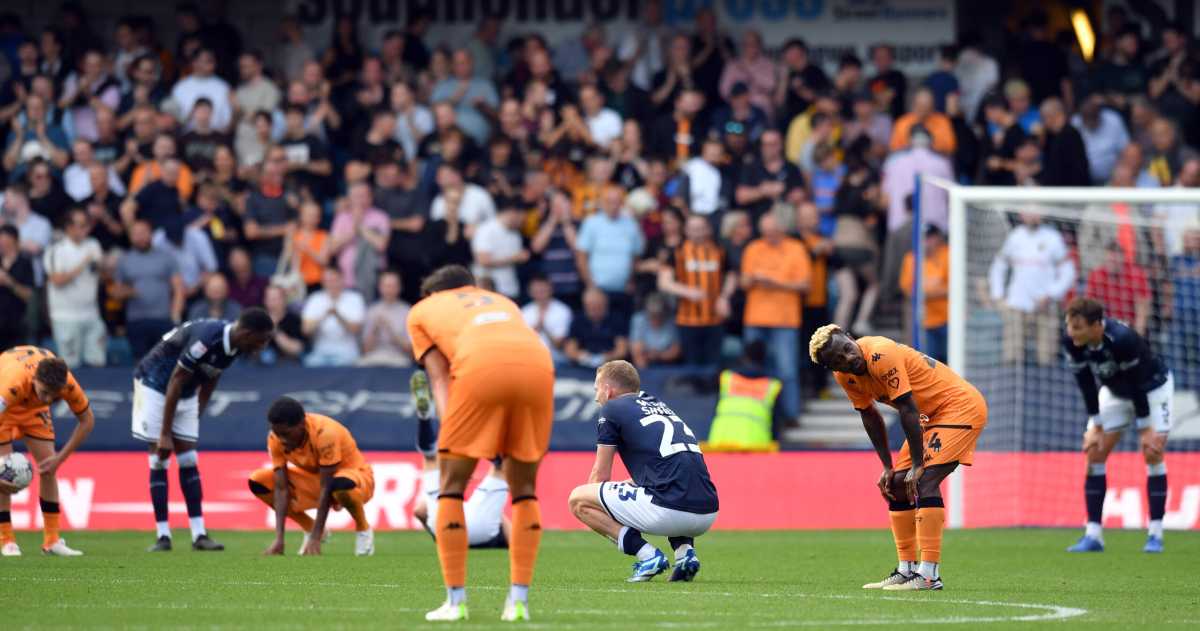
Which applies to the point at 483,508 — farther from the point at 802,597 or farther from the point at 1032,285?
the point at 1032,285

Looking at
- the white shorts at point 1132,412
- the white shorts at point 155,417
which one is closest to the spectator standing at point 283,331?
the white shorts at point 155,417

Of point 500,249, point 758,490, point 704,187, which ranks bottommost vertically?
point 758,490

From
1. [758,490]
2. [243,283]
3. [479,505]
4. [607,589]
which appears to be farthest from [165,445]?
[758,490]

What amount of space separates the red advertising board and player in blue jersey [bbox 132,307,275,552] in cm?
392

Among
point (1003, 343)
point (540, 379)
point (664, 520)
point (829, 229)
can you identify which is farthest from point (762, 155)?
point (540, 379)

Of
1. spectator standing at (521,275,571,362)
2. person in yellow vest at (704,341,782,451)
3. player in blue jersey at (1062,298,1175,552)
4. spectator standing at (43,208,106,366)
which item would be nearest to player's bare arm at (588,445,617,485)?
player in blue jersey at (1062,298,1175,552)

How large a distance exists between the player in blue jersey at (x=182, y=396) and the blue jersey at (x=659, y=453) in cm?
354

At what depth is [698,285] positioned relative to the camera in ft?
69.9

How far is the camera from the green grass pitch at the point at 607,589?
9312 millimetres

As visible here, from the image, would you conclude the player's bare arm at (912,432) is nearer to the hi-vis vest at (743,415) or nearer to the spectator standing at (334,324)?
the hi-vis vest at (743,415)

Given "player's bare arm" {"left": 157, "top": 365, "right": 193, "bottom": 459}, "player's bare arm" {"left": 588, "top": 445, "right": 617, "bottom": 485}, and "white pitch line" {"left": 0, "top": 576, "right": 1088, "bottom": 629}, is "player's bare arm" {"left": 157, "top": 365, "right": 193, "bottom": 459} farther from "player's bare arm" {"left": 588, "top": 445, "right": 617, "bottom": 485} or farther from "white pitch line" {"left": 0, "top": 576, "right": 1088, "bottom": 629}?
Result: "player's bare arm" {"left": 588, "top": 445, "right": 617, "bottom": 485}

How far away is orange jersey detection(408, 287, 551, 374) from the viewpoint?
8812mm

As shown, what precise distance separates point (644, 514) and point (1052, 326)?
33.8 feet

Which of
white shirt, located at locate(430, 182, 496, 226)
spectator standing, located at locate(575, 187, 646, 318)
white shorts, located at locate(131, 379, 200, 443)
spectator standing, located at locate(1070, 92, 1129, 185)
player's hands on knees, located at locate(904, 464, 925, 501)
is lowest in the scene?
white shorts, located at locate(131, 379, 200, 443)
